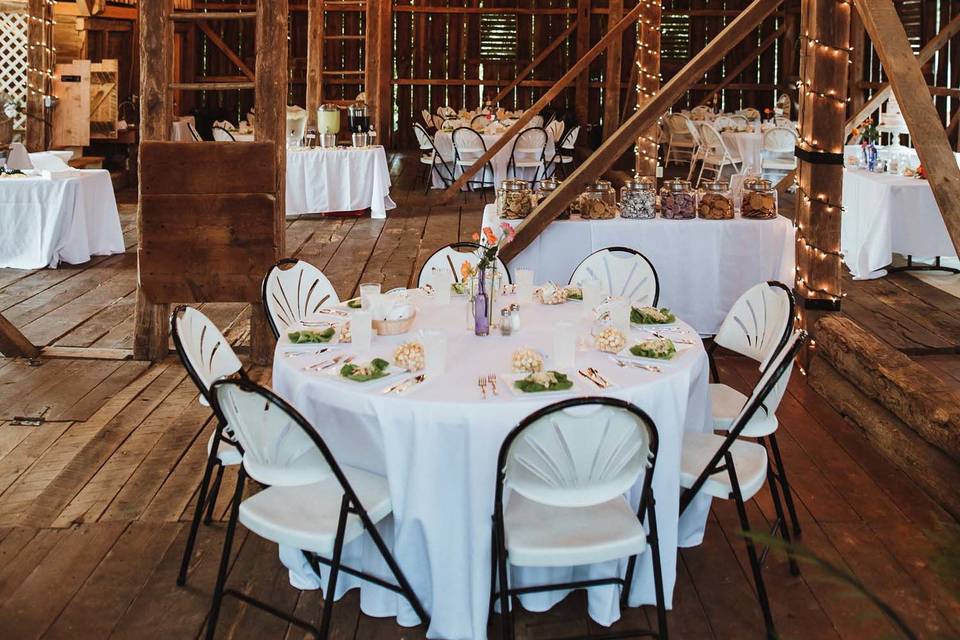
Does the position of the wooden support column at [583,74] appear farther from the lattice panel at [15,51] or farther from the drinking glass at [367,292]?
the drinking glass at [367,292]

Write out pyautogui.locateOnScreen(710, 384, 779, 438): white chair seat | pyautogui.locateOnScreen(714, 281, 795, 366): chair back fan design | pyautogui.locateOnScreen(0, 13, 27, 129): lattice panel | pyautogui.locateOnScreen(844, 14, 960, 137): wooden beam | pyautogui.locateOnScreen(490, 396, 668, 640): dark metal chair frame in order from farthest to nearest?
pyautogui.locateOnScreen(0, 13, 27, 129): lattice panel → pyautogui.locateOnScreen(844, 14, 960, 137): wooden beam → pyautogui.locateOnScreen(714, 281, 795, 366): chair back fan design → pyautogui.locateOnScreen(710, 384, 779, 438): white chair seat → pyautogui.locateOnScreen(490, 396, 668, 640): dark metal chair frame

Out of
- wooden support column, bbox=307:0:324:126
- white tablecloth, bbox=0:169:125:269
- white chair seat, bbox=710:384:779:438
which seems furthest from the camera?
wooden support column, bbox=307:0:324:126

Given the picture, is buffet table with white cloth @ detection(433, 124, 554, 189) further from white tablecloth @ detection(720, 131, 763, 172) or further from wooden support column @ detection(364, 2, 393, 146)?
white tablecloth @ detection(720, 131, 763, 172)

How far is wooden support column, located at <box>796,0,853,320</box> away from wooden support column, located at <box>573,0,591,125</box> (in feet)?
33.4

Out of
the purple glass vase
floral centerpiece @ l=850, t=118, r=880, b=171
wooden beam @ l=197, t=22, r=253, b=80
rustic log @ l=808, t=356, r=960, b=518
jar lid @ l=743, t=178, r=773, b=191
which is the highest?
wooden beam @ l=197, t=22, r=253, b=80

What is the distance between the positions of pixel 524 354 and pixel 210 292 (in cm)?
283

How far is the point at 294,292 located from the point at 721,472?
190 cm

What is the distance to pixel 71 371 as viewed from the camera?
208 inches

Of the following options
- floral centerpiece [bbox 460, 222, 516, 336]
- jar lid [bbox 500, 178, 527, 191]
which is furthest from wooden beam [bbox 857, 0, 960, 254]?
jar lid [bbox 500, 178, 527, 191]

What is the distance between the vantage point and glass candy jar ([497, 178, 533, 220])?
5957 millimetres

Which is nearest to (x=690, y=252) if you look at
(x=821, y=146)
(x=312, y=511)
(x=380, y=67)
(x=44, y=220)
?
(x=821, y=146)

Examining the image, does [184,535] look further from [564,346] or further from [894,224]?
[894,224]

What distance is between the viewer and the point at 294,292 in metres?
4.16

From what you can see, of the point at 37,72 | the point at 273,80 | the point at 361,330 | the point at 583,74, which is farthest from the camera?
the point at 583,74
